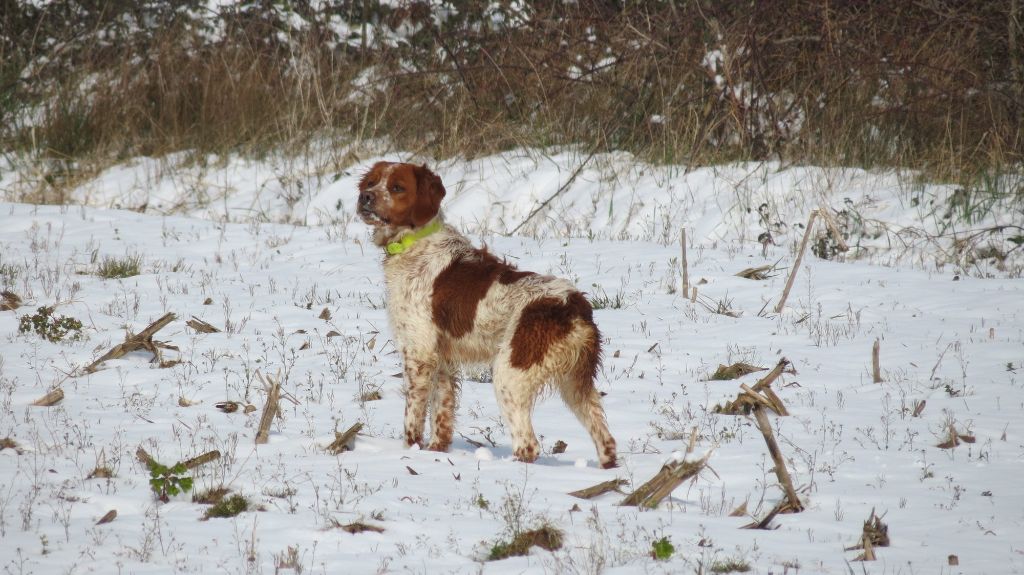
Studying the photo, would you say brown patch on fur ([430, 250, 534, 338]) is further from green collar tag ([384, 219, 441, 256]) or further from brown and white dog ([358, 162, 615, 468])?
green collar tag ([384, 219, 441, 256])

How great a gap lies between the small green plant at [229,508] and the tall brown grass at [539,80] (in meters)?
8.34

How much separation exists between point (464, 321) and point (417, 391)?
17.3 inches

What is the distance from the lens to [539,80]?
12164 mm

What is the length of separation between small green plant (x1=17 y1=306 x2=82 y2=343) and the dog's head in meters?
2.77

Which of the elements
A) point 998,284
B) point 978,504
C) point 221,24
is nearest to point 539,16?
point 221,24

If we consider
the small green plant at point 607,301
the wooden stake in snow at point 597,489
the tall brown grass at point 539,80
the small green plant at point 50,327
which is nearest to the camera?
the wooden stake in snow at point 597,489

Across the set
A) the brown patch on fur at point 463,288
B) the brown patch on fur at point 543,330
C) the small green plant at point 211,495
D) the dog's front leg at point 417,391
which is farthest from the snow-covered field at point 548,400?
the brown patch on fur at point 463,288

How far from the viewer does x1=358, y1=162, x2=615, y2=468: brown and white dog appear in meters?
4.67

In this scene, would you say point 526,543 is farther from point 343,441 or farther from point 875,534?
point 343,441

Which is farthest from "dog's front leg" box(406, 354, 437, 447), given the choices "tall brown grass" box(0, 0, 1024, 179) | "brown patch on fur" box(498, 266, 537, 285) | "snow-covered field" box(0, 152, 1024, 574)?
"tall brown grass" box(0, 0, 1024, 179)

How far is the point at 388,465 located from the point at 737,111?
7.96 meters

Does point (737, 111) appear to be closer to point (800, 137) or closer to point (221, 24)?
point (800, 137)

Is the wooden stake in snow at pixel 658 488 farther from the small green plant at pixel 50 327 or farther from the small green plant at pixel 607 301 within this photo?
the small green plant at pixel 50 327

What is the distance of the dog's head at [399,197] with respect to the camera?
5.36 m
